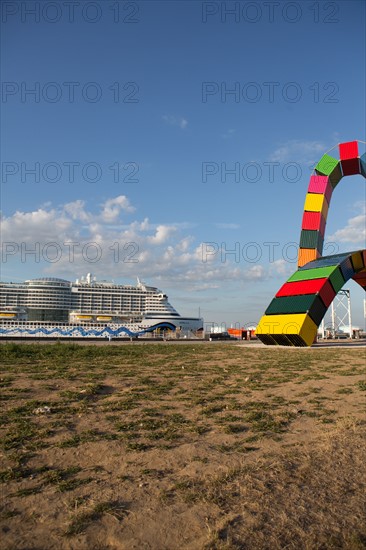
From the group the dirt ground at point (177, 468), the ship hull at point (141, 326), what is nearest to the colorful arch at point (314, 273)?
the dirt ground at point (177, 468)

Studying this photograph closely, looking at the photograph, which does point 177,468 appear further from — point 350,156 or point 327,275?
point 350,156

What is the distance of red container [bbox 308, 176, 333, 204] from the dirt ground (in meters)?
26.3

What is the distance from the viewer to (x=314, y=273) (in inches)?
1136

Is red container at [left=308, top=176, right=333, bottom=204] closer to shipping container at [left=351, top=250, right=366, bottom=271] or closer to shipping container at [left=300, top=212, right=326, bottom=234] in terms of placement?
shipping container at [left=300, top=212, right=326, bottom=234]

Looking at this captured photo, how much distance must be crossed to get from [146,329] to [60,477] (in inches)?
2417

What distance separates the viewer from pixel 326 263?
96.6 ft

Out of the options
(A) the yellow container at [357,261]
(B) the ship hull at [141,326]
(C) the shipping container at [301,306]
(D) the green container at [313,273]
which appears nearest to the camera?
(C) the shipping container at [301,306]

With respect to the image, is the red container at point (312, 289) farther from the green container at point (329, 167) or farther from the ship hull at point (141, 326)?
the ship hull at point (141, 326)

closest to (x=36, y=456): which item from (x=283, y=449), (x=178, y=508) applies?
(x=178, y=508)

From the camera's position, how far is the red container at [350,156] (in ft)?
106

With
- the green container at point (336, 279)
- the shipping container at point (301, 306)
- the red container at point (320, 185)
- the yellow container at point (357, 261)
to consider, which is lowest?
the shipping container at point (301, 306)

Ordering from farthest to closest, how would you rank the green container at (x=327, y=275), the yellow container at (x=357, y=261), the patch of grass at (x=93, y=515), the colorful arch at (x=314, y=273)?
1. the yellow container at (x=357, y=261)
2. the green container at (x=327, y=275)
3. the colorful arch at (x=314, y=273)
4. the patch of grass at (x=93, y=515)

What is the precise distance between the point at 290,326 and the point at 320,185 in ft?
42.4

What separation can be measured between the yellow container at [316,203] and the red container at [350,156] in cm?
386
